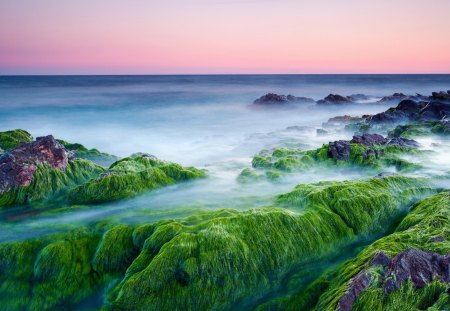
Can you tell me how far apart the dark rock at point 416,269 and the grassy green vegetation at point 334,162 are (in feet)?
17.0

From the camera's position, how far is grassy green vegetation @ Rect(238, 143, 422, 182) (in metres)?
9.01

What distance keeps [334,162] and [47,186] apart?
7.06 meters

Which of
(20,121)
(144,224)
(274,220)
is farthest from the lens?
(20,121)

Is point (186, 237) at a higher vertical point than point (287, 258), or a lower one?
higher

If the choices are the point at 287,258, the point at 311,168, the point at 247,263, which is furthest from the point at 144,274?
the point at 311,168

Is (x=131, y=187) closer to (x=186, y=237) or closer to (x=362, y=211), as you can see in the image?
(x=186, y=237)

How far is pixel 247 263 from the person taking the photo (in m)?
4.79

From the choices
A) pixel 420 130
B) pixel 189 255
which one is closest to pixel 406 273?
pixel 189 255

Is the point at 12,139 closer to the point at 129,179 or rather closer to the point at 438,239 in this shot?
the point at 129,179

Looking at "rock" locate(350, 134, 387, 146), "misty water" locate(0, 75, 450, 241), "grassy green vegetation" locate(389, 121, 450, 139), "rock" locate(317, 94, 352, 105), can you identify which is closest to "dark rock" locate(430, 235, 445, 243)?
"misty water" locate(0, 75, 450, 241)

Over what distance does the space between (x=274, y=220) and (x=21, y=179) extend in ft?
17.6

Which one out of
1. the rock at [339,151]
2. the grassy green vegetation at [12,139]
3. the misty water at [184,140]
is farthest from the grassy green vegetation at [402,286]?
the grassy green vegetation at [12,139]

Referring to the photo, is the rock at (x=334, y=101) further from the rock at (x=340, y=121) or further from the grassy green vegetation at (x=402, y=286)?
the grassy green vegetation at (x=402, y=286)

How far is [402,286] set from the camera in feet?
11.2
